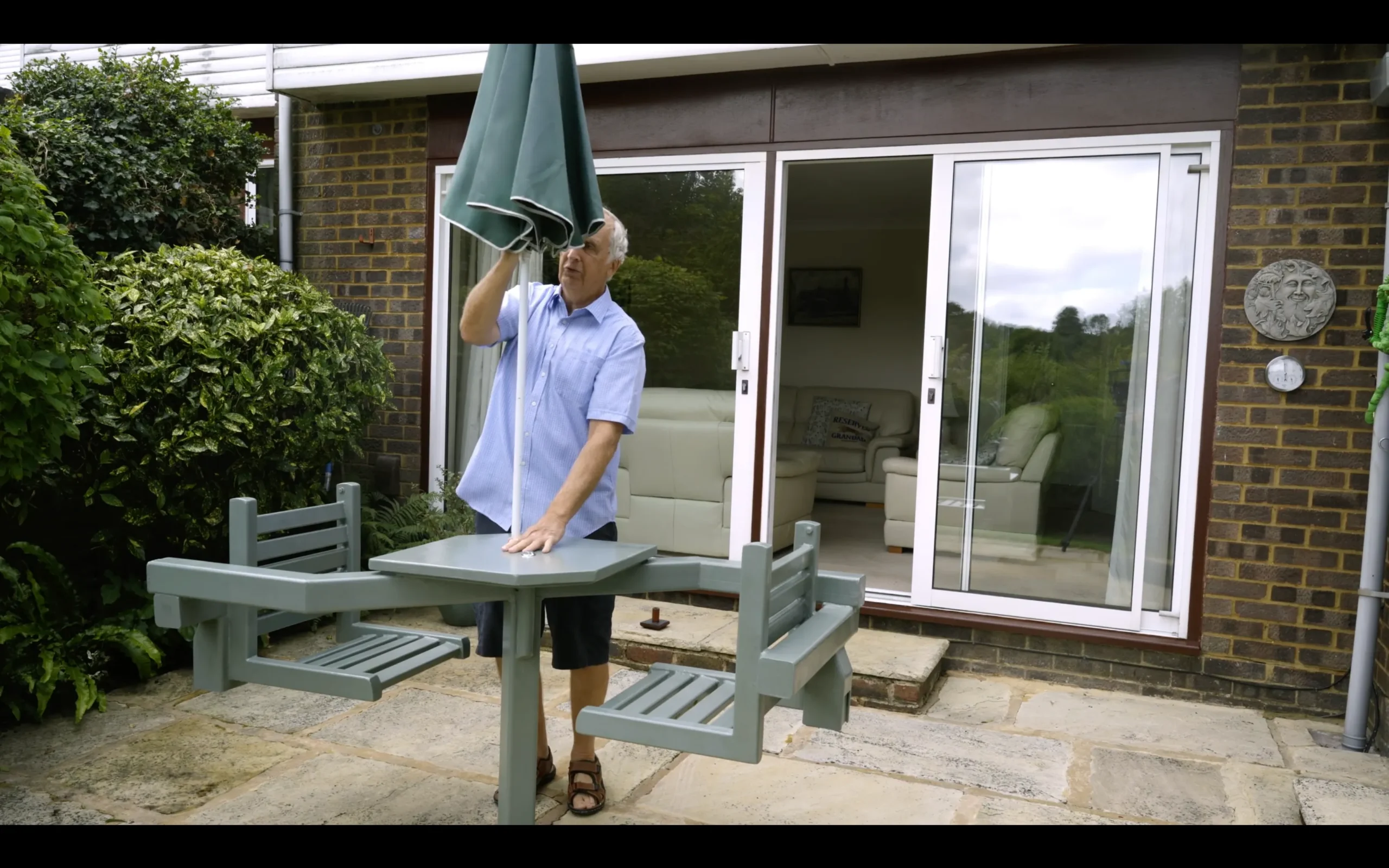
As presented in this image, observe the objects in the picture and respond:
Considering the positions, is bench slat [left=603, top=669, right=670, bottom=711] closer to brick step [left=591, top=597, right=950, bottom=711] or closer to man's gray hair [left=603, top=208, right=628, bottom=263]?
man's gray hair [left=603, top=208, right=628, bottom=263]

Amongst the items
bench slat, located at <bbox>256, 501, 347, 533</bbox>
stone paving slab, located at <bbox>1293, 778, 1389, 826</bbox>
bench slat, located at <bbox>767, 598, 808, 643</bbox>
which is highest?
bench slat, located at <bbox>256, 501, 347, 533</bbox>

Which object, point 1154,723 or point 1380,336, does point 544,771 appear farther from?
point 1380,336

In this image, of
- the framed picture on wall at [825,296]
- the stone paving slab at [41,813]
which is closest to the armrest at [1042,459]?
the stone paving slab at [41,813]

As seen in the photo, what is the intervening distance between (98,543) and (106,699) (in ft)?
2.19

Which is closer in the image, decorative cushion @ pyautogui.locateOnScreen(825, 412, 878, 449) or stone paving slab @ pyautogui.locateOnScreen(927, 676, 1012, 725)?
stone paving slab @ pyautogui.locateOnScreen(927, 676, 1012, 725)

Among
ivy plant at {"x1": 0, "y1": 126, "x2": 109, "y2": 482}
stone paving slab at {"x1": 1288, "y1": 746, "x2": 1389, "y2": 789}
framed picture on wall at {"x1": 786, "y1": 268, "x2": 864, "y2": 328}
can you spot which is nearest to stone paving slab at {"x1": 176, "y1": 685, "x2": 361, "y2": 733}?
ivy plant at {"x1": 0, "y1": 126, "x2": 109, "y2": 482}

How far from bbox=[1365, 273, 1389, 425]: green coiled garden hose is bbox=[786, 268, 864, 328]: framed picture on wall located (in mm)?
6860

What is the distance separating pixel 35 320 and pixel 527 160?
2.06m

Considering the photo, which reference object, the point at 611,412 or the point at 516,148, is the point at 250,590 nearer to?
the point at 611,412

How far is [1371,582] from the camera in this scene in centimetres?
362

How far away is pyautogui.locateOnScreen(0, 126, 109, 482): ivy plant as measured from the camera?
9.98ft

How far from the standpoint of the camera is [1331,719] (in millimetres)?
3930

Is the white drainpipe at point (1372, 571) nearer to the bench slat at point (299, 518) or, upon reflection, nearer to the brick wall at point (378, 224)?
the bench slat at point (299, 518)

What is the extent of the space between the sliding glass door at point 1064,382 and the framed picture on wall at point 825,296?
5.91 m
